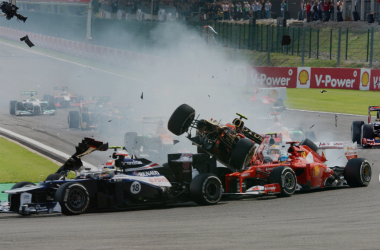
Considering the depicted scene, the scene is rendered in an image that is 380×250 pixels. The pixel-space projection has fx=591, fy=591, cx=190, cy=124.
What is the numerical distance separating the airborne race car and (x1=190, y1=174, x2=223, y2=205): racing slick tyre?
0.53 metres

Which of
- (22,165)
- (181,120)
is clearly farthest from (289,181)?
(22,165)

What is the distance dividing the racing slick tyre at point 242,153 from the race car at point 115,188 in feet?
2.02

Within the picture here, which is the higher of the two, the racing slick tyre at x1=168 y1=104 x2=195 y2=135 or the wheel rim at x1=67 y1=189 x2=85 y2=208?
the racing slick tyre at x1=168 y1=104 x2=195 y2=135

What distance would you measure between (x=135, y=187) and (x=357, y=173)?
17.5ft

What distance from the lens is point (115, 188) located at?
35.0 ft

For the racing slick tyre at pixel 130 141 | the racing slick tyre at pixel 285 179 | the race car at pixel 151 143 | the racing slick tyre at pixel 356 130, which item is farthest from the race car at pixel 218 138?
the racing slick tyre at pixel 356 130

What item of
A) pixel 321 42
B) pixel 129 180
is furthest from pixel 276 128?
pixel 321 42

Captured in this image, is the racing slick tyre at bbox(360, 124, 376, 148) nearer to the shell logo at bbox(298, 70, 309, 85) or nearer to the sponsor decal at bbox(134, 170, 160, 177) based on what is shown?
the sponsor decal at bbox(134, 170, 160, 177)

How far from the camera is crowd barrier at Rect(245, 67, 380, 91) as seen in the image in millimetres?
35438

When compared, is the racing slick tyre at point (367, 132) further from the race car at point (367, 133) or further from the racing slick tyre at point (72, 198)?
the racing slick tyre at point (72, 198)

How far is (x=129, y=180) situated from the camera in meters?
10.8

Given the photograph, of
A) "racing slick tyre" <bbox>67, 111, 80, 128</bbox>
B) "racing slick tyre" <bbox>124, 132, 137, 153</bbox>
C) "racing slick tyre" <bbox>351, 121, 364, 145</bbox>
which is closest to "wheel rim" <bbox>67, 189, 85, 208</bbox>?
"racing slick tyre" <bbox>124, 132, 137, 153</bbox>

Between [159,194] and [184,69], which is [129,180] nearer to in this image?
[159,194]

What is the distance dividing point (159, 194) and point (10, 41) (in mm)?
56686
